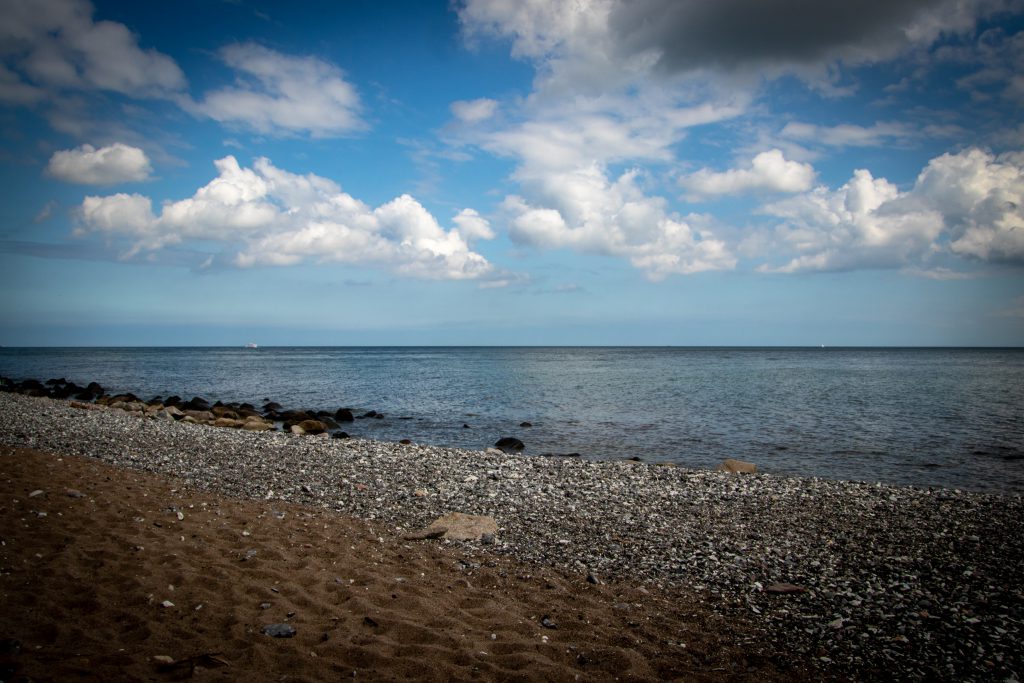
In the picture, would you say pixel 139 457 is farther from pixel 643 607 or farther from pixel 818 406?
pixel 818 406

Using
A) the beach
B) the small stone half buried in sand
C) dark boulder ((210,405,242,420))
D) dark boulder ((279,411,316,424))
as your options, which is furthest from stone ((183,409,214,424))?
the small stone half buried in sand

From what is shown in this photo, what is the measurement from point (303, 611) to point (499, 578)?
3349 millimetres

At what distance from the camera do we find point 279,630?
709 cm

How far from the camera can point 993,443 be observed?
27.2 m

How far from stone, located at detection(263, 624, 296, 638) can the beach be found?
12 centimetres

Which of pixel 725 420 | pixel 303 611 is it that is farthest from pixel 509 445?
pixel 303 611

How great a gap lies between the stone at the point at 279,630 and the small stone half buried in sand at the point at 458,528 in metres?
4.17

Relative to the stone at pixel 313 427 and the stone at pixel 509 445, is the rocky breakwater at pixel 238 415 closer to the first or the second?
the stone at pixel 313 427

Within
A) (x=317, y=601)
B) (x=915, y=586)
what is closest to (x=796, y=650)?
(x=915, y=586)

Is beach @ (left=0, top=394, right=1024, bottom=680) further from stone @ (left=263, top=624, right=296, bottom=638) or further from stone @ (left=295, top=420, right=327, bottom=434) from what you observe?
stone @ (left=295, top=420, right=327, bottom=434)

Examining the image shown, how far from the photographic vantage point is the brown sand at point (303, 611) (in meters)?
6.39

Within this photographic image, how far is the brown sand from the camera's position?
21.0 ft

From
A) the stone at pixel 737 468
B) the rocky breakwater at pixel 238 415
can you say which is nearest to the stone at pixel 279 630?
the stone at pixel 737 468

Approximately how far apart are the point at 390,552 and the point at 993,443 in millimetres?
31975
